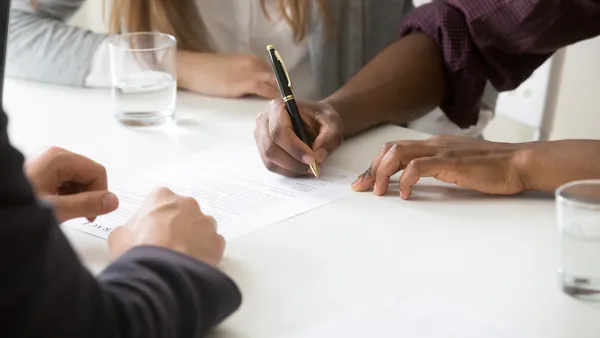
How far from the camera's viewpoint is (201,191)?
0.97 metres

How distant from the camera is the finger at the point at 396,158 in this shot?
972 mm

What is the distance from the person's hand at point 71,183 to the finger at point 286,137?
225 millimetres

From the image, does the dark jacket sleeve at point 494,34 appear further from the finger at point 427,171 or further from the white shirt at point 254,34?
the finger at point 427,171

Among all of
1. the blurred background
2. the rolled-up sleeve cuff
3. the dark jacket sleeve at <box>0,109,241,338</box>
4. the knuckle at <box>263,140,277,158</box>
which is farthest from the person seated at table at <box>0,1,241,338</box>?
the blurred background

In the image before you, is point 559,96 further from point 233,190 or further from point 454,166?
point 233,190

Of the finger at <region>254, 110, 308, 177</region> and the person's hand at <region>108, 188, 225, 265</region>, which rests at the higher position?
the person's hand at <region>108, 188, 225, 265</region>

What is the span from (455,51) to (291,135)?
0.42 m

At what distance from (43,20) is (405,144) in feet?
2.59

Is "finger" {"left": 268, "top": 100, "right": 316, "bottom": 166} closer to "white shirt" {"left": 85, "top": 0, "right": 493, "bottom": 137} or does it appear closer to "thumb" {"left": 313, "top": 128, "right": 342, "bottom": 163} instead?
"thumb" {"left": 313, "top": 128, "right": 342, "bottom": 163}

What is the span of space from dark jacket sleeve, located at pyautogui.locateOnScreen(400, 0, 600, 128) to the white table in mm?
326

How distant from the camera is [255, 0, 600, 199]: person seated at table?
958 millimetres

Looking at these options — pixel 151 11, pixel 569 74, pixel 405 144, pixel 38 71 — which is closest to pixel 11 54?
pixel 38 71

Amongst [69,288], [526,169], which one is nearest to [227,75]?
[526,169]

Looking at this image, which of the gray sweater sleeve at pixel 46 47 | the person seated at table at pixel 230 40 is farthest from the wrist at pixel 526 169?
the gray sweater sleeve at pixel 46 47
